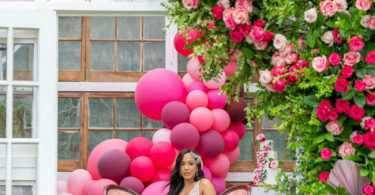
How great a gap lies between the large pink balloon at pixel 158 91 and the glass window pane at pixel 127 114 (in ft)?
4.06

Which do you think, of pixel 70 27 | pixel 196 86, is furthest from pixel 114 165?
pixel 70 27

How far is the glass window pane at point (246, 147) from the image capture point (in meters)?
6.98

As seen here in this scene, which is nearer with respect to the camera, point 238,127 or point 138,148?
point 138,148

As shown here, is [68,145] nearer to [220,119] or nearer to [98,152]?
[98,152]

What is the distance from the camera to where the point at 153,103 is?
18.6ft

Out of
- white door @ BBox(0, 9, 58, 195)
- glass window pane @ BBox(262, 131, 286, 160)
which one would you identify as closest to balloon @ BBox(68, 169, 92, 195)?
glass window pane @ BBox(262, 131, 286, 160)

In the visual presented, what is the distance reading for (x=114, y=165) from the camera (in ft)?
18.6

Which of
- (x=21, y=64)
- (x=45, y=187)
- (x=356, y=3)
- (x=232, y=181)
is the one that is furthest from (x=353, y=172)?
(x=232, y=181)

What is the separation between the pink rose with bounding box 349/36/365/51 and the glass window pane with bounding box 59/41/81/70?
4850mm

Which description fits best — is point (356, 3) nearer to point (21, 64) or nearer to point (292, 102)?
point (292, 102)

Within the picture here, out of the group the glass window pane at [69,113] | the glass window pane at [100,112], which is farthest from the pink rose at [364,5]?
the glass window pane at [69,113]

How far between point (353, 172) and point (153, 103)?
3227 millimetres

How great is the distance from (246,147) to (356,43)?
14.9 feet

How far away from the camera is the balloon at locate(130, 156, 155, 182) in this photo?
5594 mm
